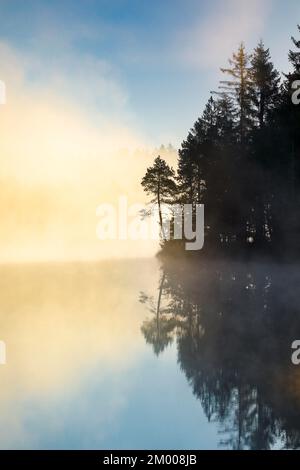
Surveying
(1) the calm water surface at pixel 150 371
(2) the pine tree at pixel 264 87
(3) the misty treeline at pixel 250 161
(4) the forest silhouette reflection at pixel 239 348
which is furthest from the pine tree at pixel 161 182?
(1) the calm water surface at pixel 150 371

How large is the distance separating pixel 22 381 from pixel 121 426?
125 inches

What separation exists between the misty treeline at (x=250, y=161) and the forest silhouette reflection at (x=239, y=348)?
6907 millimetres

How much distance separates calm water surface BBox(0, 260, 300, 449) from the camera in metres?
6.82

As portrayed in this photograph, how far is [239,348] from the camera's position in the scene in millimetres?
11133

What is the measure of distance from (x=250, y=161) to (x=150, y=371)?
2308 cm

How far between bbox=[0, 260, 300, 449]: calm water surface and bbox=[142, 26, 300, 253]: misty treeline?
33.8 feet

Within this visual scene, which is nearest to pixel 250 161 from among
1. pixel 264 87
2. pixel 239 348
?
pixel 264 87

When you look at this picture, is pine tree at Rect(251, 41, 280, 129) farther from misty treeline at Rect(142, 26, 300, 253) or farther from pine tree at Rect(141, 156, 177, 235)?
pine tree at Rect(141, 156, 177, 235)

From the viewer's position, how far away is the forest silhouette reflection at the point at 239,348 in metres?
7.07

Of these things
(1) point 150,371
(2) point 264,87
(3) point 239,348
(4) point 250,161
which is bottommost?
(1) point 150,371

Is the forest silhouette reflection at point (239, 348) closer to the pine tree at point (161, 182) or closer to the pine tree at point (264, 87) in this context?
the pine tree at point (264, 87)

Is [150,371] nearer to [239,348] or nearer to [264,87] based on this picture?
[239,348]

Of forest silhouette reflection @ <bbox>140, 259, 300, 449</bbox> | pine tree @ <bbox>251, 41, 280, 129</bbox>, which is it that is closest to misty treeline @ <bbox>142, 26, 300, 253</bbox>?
pine tree @ <bbox>251, 41, 280, 129</bbox>
